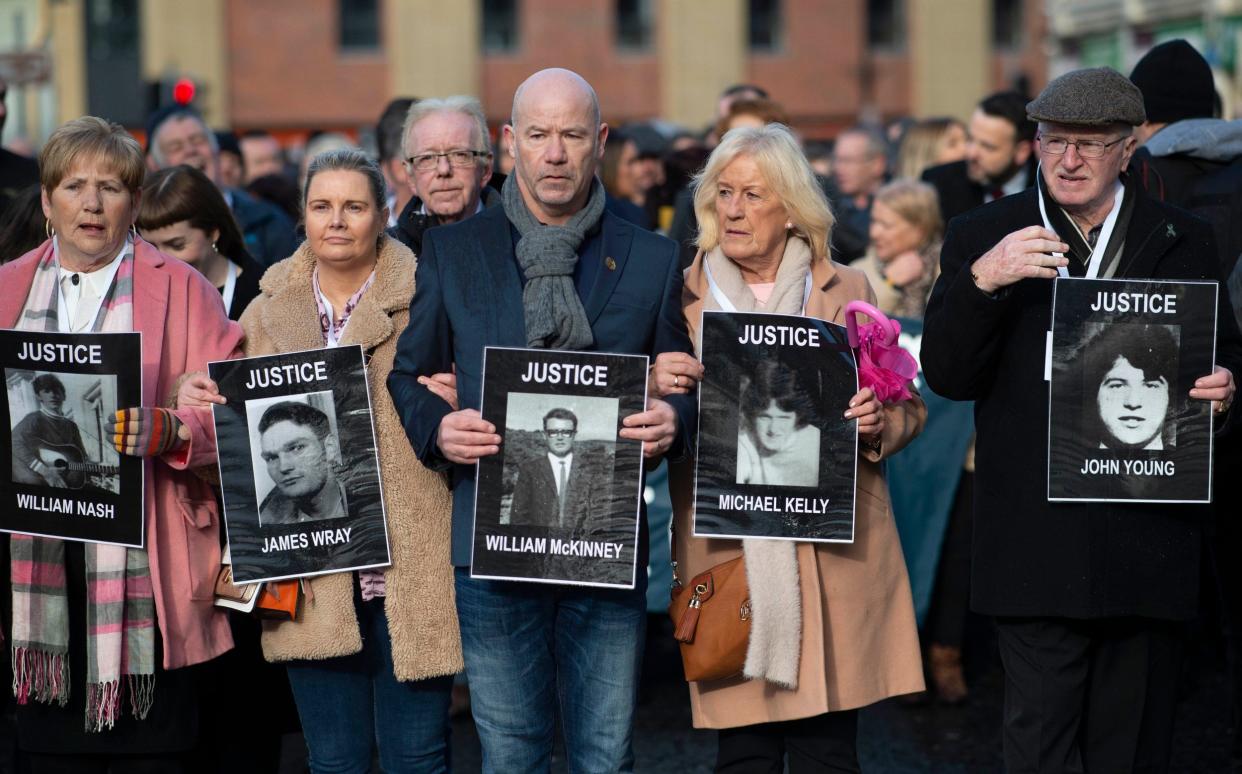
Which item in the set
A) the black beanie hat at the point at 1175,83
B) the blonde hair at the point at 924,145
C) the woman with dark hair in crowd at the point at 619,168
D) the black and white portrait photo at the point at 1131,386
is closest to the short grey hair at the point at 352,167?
the black and white portrait photo at the point at 1131,386

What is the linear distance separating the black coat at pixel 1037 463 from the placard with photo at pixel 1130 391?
12 cm

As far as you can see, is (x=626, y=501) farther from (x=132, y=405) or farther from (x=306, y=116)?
(x=306, y=116)

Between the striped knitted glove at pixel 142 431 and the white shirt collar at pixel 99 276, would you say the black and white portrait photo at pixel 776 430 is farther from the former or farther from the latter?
the white shirt collar at pixel 99 276

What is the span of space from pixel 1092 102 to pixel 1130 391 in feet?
2.44

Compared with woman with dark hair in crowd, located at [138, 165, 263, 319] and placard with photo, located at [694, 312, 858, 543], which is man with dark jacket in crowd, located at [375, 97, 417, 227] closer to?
woman with dark hair in crowd, located at [138, 165, 263, 319]

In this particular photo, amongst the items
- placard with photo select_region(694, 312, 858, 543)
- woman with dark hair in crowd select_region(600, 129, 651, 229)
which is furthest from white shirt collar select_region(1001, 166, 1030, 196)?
placard with photo select_region(694, 312, 858, 543)

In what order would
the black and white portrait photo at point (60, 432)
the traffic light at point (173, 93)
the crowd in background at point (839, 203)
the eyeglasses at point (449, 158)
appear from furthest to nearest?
the traffic light at point (173, 93), the eyeglasses at point (449, 158), the crowd in background at point (839, 203), the black and white portrait photo at point (60, 432)

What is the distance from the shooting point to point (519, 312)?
3.93 m

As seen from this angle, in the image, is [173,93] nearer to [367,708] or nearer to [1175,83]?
[1175,83]

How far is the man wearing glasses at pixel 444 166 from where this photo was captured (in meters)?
5.21

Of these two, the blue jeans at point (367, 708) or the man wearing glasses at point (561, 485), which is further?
the blue jeans at point (367, 708)

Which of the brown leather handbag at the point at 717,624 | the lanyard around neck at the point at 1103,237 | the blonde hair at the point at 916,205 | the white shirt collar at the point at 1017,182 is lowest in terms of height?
the brown leather handbag at the point at 717,624

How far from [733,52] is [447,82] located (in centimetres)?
679

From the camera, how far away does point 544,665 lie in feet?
13.2
